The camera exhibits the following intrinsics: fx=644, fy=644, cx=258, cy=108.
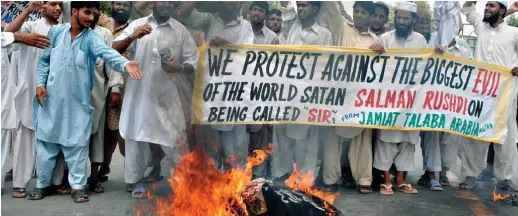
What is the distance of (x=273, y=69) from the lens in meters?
6.24

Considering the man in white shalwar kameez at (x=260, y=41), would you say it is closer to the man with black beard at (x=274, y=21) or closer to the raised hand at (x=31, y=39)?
the man with black beard at (x=274, y=21)

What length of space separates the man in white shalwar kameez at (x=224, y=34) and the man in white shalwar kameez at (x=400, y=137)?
137cm

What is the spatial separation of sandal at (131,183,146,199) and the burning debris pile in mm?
467

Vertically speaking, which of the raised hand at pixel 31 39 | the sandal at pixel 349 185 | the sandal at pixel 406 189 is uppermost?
the raised hand at pixel 31 39

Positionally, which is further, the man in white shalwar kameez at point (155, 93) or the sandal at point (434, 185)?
the sandal at point (434, 185)

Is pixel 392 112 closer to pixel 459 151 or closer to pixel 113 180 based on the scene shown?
pixel 459 151

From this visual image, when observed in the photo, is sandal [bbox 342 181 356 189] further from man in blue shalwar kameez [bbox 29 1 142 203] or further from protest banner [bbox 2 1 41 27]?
protest banner [bbox 2 1 41 27]

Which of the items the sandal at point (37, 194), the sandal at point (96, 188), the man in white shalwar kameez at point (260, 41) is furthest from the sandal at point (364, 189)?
the sandal at point (37, 194)

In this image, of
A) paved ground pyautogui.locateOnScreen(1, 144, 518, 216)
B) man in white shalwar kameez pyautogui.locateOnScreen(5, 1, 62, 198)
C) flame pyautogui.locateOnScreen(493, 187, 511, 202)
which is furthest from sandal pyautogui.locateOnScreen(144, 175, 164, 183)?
flame pyautogui.locateOnScreen(493, 187, 511, 202)

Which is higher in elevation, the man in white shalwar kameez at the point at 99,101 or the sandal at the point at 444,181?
the man in white shalwar kameez at the point at 99,101

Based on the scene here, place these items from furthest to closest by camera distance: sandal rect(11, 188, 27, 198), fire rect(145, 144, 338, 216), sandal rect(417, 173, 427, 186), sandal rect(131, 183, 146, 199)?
sandal rect(417, 173, 427, 186) → sandal rect(131, 183, 146, 199) → sandal rect(11, 188, 27, 198) → fire rect(145, 144, 338, 216)

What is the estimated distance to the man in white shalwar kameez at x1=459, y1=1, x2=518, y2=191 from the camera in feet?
21.6

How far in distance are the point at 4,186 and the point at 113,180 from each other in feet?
3.57

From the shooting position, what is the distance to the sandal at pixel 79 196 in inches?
228
